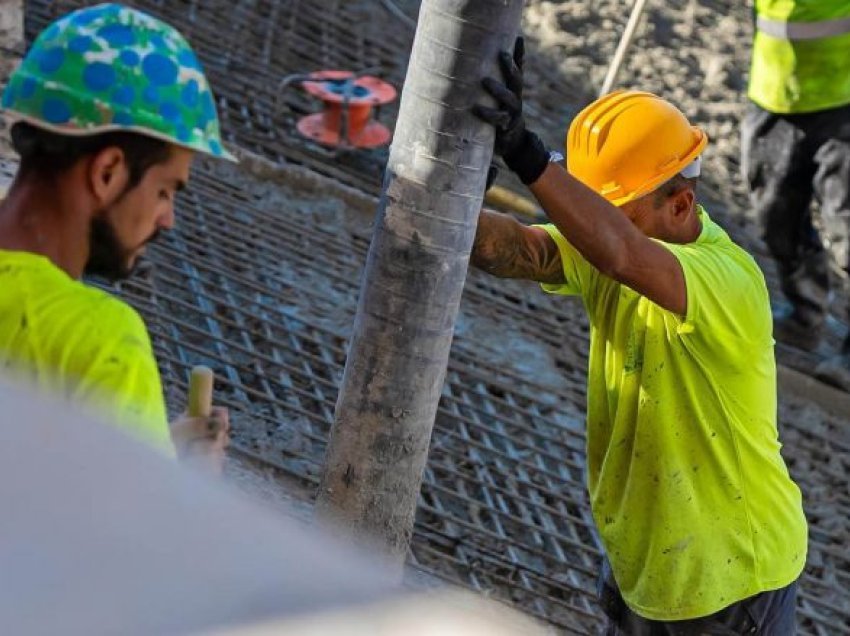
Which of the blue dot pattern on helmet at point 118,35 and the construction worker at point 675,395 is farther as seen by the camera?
the construction worker at point 675,395

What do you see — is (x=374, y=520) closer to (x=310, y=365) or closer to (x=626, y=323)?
(x=626, y=323)

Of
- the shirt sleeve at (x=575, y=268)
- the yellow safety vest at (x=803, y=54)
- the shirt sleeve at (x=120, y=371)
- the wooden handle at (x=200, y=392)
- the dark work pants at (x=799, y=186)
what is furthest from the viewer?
the dark work pants at (x=799, y=186)

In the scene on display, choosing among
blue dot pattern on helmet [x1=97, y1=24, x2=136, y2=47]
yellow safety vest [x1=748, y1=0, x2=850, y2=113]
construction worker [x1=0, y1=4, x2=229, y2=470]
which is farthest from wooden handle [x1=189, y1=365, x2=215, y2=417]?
yellow safety vest [x1=748, y1=0, x2=850, y2=113]

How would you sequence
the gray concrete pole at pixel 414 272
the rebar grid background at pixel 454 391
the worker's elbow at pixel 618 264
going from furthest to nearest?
the rebar grid background at pixel 454 391 < the worker's elbow at pixel 618 264 < the gray concrete pole at pixel 414 272

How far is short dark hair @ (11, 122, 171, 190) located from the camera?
90.6 inches

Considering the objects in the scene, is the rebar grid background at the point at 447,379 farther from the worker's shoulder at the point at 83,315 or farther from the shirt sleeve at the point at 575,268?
the worker's shoulder at the point at 83,315

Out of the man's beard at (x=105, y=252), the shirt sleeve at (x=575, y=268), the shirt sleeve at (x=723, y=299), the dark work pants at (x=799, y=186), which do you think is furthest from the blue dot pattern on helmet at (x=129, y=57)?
the dark work pants at (x=799, y=186)

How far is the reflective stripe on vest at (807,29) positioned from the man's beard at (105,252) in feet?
15.7

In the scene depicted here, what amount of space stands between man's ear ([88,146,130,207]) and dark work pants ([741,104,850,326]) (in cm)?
496

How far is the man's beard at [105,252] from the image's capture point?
91.9 inches

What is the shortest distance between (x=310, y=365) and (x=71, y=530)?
470 cm

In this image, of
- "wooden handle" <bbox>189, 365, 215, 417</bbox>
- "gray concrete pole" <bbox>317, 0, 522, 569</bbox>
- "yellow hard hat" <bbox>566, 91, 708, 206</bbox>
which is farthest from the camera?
"yellow hard hat" <bbox>566, 91, 708, 206</bbox>

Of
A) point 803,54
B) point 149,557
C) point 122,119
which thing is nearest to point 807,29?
point 803,54

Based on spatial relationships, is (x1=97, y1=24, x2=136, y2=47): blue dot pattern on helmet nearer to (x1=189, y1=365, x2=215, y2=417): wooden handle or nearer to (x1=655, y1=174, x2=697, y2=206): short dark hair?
(x1=189, y1=365, x2=215, y2=417): wooden handle
